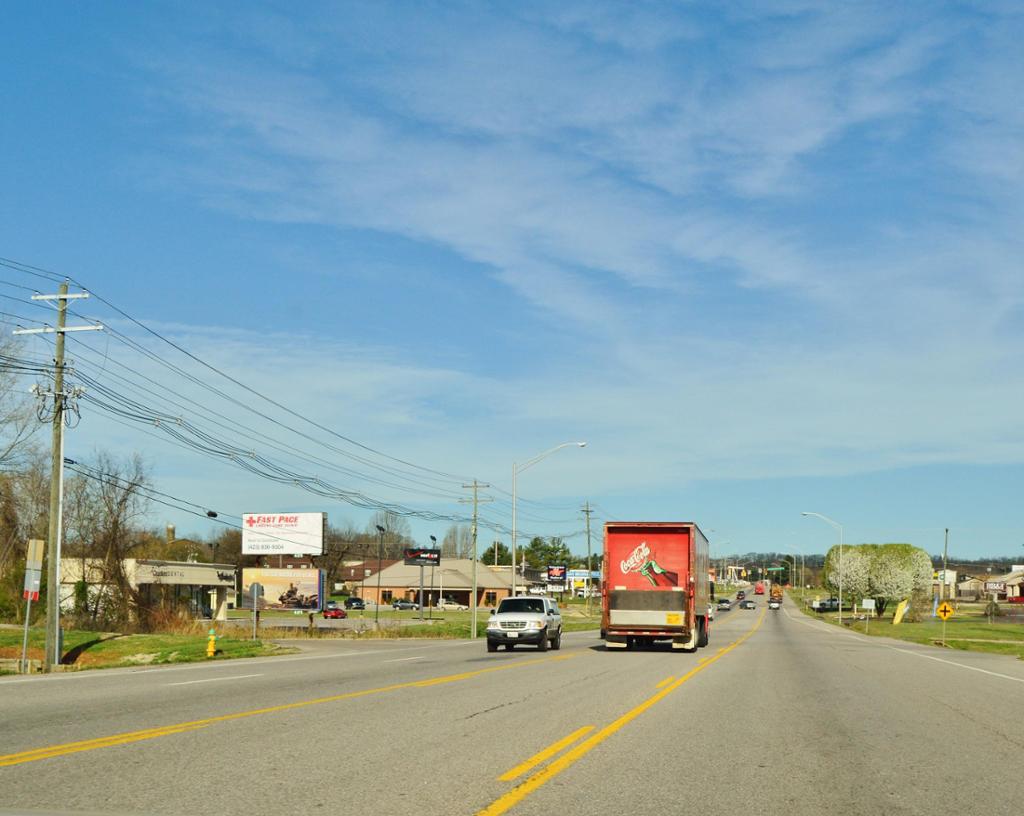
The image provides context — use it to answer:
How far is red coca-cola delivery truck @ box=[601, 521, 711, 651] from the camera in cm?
3322

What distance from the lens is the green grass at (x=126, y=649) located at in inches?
1316

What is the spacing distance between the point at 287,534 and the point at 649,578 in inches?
2639

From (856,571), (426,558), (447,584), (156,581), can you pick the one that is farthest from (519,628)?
(447,584)

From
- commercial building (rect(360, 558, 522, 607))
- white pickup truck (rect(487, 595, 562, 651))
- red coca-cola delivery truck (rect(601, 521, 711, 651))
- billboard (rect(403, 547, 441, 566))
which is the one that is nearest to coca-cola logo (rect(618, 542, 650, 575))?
red coca-cola delivery truck (rect(601, 521, 711, 651))

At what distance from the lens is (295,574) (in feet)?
390

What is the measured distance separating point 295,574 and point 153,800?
4472 inches

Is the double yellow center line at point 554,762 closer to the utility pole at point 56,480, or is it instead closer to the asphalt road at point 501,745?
the asphalt road at point 501,745

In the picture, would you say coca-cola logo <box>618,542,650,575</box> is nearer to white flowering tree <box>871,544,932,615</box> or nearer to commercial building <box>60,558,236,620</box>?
commercial building <box>60,558,236,620</box>

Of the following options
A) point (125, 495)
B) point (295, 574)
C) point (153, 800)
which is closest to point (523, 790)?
point (153, 800)

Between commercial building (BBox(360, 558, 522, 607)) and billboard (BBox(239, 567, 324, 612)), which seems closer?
billboard (BBox(239, 567, 324, 612))

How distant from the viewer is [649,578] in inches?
1313

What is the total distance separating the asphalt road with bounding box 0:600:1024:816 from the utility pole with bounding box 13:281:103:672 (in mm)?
10926

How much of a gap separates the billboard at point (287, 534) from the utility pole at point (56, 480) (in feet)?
201

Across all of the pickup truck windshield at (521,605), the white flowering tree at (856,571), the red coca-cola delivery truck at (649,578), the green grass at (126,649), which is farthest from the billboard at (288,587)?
the red coca-cola delivery truck at (649,578)
